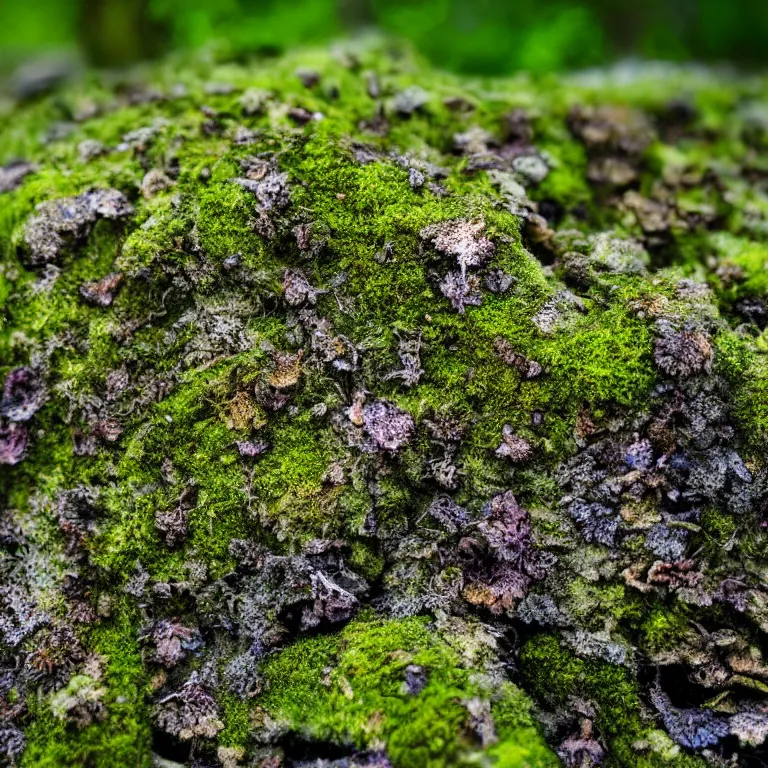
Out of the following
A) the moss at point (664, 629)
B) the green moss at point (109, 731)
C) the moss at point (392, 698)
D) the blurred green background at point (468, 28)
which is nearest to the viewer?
the moss at point (392, 698)

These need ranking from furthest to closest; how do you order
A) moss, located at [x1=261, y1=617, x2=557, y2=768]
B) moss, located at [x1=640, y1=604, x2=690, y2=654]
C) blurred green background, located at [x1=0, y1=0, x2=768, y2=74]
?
blurred green background, located at [x1=0, y1=0, x2=768, y2=74], moss, located at [x1=640, y1=604, x2=690, y2=654], moss, located at [x1=261, y1=617, x2=557, y2=768]

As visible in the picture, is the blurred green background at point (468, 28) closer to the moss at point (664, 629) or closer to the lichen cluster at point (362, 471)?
the lichen cluster at point (362, 471)

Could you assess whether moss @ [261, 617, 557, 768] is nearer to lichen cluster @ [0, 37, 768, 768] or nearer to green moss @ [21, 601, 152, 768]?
lichen cluster @ [0, 37, 768, 768]

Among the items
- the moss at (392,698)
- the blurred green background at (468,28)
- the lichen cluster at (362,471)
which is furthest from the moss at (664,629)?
the blurred green background at (468,28)

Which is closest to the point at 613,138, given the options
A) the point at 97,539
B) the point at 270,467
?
the point at 270,467

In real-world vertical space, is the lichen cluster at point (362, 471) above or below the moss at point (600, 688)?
Result: above

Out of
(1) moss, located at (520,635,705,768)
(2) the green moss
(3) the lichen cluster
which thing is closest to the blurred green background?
(3) the lichen cluster

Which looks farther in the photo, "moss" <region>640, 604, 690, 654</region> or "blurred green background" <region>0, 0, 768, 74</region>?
"blurred green background" <region>0, 0, 768, 74</region>
